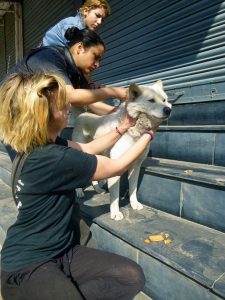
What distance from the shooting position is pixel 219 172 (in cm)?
227

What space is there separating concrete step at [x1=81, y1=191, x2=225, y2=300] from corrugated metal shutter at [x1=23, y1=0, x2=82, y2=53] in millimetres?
5678

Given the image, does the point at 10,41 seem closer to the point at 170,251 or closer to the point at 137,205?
the point at 137,205

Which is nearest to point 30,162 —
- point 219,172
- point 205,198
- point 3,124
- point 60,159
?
point 60,159

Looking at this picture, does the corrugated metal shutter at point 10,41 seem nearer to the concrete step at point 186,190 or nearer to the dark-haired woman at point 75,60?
the dark-haired woman at point 75,60

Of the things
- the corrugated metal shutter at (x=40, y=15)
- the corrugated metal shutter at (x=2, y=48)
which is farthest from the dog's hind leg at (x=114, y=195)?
the corrugated metal shutter at (x=2, y=48)

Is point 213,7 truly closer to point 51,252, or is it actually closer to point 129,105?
point 129,105

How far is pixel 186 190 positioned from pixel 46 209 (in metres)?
1.11

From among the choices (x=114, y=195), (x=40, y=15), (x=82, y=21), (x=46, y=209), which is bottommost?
(x=114, y=195)

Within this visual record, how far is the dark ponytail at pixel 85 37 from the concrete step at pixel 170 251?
144 cm

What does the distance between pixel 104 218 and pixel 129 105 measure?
3.05 feet

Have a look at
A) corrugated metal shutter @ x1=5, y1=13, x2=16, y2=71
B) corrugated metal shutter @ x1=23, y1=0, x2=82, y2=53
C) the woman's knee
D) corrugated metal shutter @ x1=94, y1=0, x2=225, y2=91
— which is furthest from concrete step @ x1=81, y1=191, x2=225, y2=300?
corrugated metal shutter @ x1=5, y1=13, x2=16, y2=71

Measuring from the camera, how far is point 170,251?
1.76 meters

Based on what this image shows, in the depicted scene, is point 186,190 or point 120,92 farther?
point 120,92

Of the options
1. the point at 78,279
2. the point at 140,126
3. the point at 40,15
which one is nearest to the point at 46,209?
the point at 78,279
